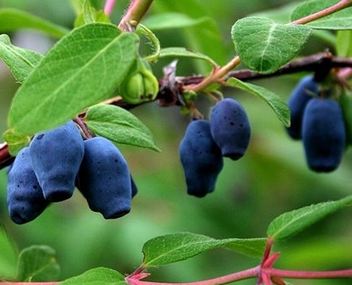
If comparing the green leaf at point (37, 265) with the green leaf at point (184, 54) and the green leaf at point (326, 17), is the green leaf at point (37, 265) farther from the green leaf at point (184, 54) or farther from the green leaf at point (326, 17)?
the green leaf at point (326, 17)

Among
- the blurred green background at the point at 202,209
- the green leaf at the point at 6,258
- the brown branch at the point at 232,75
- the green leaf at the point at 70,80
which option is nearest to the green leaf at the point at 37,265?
the green leaf at the point at 6,258

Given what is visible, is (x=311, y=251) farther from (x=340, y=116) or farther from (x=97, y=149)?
(x=97, y=149)

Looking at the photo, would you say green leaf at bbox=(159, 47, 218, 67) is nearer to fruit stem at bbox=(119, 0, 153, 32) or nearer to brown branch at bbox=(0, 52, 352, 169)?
brown branch at bbox=(0, 52, 352, 169)

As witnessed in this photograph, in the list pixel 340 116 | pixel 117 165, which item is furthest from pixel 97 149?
pixel 340 116

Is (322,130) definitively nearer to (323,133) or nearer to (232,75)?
(323,133)

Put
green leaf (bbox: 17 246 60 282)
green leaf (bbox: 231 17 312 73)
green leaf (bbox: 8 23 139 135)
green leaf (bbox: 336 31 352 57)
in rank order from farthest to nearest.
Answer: green leaf (bbox: 336 31 352 57), green leaf (bbox: 17 246 60 282), green leaf (bbox: 231 17 312 73), green leaf (bbox: 8 23 139 135)

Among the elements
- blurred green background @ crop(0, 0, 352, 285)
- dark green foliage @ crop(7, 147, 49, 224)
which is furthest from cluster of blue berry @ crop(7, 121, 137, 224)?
blurred green background @ crop(0, 0, 352, 285)
